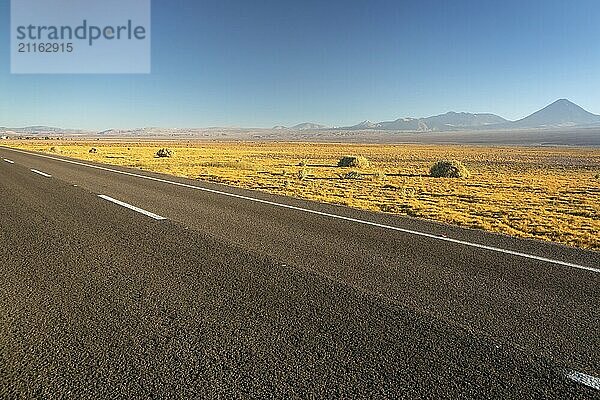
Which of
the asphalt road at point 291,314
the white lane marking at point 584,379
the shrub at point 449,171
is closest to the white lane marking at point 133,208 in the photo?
the asphalt road at point 291,314

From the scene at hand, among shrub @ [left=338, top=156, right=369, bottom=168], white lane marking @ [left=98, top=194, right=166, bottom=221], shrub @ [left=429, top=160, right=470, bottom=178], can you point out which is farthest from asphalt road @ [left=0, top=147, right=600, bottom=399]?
shrub @ [left=338, top=156, right=369, bottom=168]

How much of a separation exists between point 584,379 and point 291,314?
1955 millimetres

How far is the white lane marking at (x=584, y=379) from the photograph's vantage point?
2.53m

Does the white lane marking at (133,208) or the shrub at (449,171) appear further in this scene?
the shrub at (449,171)

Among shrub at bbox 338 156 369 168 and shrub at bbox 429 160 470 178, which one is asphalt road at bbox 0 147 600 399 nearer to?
shrub at bbox 429 160 470 178

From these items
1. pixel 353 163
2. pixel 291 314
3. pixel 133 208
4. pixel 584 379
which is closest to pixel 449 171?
pixel 353 163

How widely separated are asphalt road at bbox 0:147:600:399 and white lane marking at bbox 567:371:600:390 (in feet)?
0.04

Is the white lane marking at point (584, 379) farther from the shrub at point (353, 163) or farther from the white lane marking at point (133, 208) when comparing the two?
the shrub at point (353, 163)

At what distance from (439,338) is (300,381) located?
112cm

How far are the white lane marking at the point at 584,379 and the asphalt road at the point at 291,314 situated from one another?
0.01 m

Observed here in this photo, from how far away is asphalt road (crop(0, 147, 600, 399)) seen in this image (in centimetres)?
256

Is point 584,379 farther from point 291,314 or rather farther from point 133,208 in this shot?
point 133,208

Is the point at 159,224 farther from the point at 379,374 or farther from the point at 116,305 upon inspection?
the point at 379,374

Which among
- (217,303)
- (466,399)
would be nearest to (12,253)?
(217,303)
